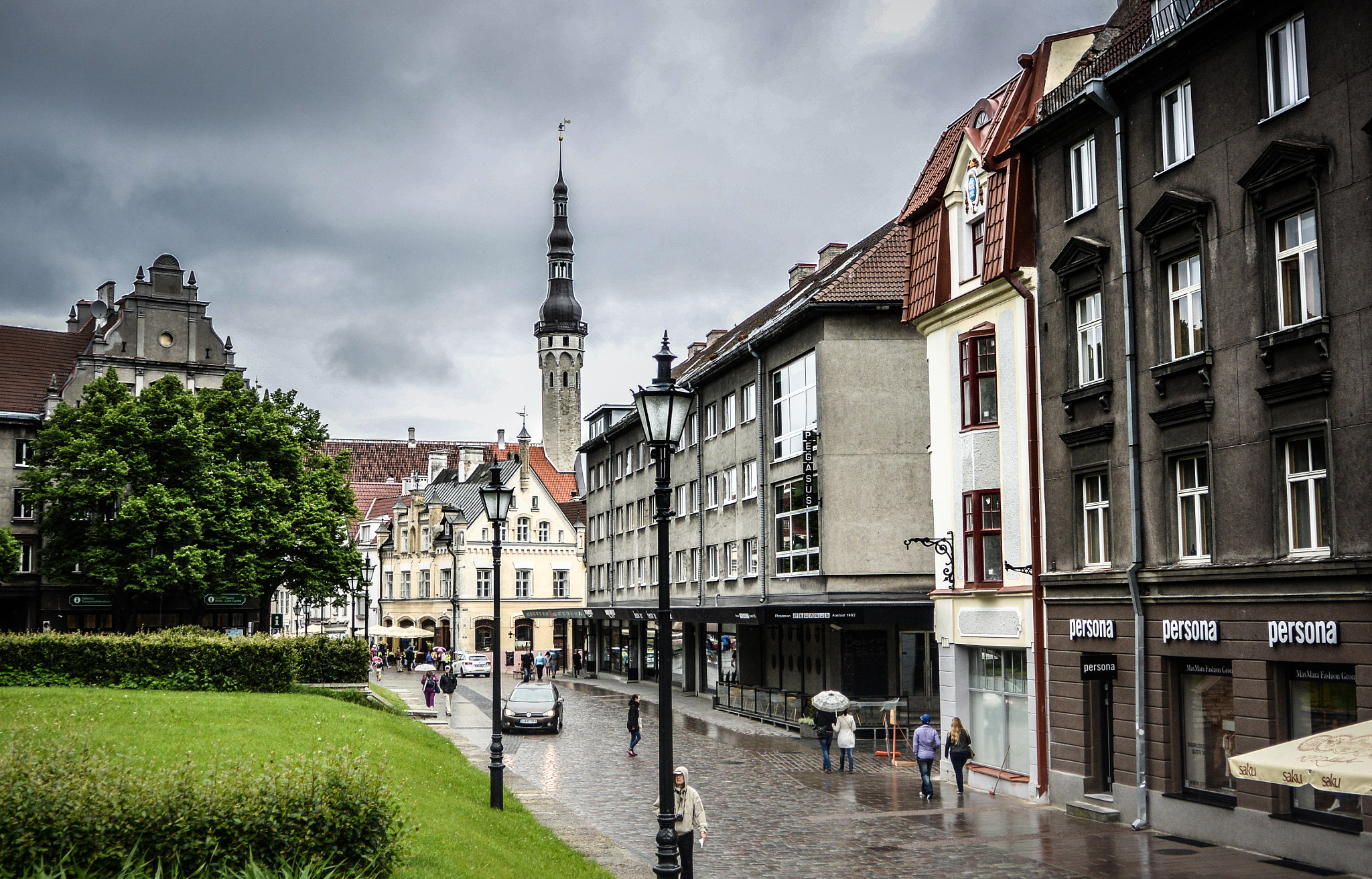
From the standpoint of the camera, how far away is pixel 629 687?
60.4 meters

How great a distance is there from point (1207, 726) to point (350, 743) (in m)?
13.4

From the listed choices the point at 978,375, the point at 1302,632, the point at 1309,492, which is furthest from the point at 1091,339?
the point at 1302,632

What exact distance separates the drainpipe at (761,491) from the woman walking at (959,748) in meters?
16.9

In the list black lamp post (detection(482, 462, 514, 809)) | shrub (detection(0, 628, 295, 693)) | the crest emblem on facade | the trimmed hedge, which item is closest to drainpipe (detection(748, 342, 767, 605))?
the trimmed hedge

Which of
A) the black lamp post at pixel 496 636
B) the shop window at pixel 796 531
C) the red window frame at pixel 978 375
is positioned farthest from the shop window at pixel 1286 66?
the shop window at pixel 796 531

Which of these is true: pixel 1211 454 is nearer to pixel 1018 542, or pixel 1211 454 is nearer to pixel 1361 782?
pixel 1018 542

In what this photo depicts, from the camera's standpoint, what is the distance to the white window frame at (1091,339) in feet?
73.2

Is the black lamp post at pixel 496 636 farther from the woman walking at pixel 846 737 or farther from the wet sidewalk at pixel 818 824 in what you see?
the woman walking at pixel 846 737

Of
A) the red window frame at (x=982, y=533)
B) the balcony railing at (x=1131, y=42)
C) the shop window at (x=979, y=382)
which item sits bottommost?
the red window frame at (x=982, y=533)

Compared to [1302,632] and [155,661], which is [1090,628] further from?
[155,661]

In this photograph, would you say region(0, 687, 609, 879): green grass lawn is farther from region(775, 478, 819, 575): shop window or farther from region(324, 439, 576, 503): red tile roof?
region(324, 439, 576, 503): red tile roof

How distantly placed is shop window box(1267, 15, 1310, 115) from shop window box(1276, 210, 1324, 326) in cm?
163

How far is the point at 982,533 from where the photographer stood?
1033 inches

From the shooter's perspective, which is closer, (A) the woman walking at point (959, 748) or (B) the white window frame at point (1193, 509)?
(B) the white window frame at point (1193, 509)
